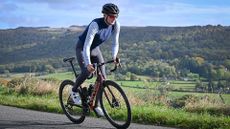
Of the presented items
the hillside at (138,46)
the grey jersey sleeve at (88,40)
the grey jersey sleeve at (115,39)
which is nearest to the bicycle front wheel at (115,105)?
the grey jersey sleeve at (88,40)

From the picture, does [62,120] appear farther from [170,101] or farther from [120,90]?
[170,101]

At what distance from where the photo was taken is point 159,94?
1605 cm

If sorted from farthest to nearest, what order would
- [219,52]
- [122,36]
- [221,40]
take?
1. [122,36]
2. [221,40]
3. [219,52]

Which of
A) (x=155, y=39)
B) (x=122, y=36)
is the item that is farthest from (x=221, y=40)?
(x=122, y=36)

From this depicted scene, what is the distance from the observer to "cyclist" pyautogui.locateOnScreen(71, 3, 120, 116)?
8.13m

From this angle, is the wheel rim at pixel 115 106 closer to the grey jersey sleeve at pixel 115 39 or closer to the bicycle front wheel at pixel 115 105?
the bicycle front wheel at pixel 115 105

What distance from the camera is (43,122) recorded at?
903cm

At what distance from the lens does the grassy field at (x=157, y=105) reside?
893cm

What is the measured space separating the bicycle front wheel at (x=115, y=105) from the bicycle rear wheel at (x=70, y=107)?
2.59 ft

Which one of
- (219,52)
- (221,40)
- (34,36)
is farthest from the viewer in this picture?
(34,36)

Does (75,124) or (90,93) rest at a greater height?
(90,93)

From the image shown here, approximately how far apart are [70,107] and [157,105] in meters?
4.76

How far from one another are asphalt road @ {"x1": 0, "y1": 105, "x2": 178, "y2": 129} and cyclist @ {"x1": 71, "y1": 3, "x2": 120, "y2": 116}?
0.48 metres

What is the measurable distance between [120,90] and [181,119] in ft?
6.33
